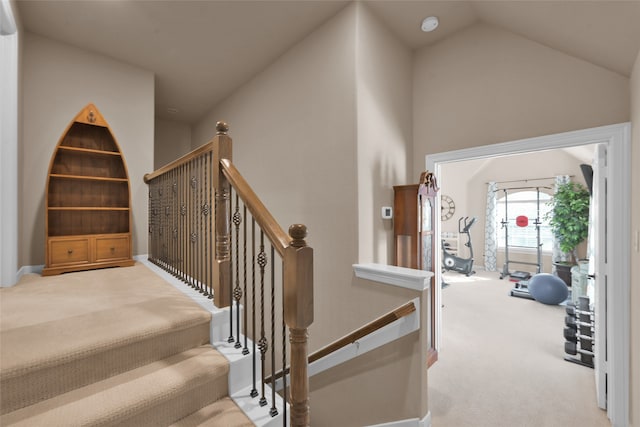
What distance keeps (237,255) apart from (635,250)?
2583 millimetres

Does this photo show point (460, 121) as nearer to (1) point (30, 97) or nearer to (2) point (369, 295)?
(2) point (369, 295)

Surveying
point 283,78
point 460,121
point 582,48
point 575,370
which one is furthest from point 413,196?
point 575,370

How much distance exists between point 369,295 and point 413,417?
93cm

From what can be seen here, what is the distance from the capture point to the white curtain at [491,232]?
303 inches

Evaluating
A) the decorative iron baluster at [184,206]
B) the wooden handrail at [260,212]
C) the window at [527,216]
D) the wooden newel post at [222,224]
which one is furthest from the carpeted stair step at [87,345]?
the window at [527,216]

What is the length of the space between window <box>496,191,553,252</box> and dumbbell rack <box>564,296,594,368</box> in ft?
14.1

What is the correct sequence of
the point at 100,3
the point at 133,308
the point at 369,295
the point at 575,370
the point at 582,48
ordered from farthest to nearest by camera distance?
1. the point at 575,370
2. the point at 100,3
3. the point at 369,295
4. the point at 582,48
5. the point at 133,308

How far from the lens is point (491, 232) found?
7.72 meters

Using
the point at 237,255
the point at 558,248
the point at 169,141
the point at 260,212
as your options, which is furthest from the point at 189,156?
the point at 558,248

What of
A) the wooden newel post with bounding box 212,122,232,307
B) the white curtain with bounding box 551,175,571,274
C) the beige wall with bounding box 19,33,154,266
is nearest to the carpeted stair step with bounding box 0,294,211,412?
the wooden newel post with bounding box 212,122,232,307

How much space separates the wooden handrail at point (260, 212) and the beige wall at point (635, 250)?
2173 mm

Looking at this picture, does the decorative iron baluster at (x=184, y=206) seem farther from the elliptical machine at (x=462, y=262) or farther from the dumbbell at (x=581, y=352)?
the elliptical machine at (x=462, y=262)

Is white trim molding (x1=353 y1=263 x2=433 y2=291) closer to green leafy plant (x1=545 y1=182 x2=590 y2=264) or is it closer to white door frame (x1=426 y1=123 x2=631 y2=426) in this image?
white door frame (x1=426 y1=123 x2=631 y2=426)

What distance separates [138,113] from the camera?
3.40 m
